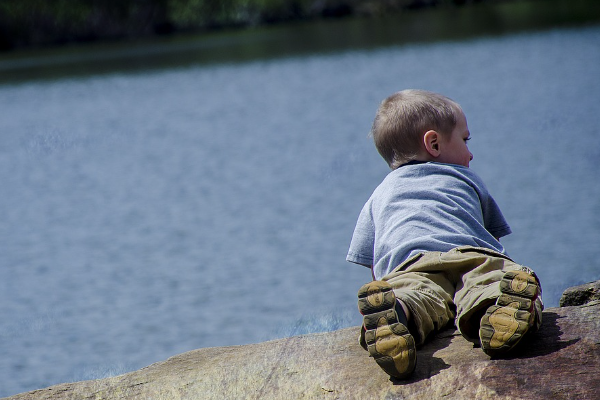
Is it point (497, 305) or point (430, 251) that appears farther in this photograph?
point (430, 251)

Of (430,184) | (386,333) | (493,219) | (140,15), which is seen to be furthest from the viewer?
(140,15)

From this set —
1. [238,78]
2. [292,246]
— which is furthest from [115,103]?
[292,246]

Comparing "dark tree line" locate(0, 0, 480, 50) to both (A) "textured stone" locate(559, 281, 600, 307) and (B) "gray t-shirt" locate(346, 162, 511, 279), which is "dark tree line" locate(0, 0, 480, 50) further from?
(B) "gray t-shirt" locate(346, 162, 511, 279)

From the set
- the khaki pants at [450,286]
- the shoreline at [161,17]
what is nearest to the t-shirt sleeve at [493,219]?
the khaki pants at [450,286]

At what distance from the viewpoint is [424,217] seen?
7.46 feet

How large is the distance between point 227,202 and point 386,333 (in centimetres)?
514

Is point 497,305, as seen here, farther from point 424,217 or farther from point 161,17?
point 161,17

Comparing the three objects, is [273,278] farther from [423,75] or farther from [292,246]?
[423,75]

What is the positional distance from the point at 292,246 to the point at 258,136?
450cm

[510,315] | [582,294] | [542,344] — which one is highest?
[510,315]

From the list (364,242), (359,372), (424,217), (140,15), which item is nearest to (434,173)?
(424,217)

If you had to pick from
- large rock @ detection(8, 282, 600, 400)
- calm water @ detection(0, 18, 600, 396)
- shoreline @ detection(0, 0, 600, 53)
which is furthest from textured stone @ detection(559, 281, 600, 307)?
shoreline @ detection(0, 0, 600, 53)

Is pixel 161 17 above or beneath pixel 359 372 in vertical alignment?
beneath

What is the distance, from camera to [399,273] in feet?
7.20
